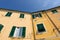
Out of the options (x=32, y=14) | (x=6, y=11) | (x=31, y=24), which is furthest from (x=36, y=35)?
(x=6, y=11)

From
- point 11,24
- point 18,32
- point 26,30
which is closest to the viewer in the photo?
point 18,32

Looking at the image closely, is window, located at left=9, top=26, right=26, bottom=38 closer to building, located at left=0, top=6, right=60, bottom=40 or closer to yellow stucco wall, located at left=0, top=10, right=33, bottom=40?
building, located at left=0, top=6, right=60, bottom=40

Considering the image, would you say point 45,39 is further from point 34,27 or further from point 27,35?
point 34,27

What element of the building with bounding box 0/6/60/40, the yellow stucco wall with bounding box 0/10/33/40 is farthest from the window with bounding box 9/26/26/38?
the yellow stucco wall with bounding box 0/10/33/40

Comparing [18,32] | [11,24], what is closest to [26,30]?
[18,32]

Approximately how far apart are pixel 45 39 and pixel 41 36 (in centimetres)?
89

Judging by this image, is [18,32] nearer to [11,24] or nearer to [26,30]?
[26,30]

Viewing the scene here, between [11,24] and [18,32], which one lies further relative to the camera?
[11,24]

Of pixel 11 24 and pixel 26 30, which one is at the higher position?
pixel 11 24

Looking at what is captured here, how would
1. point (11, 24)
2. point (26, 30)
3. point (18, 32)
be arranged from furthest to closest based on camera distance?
point (11, 24) → point (26, 30) → point (18, 32)

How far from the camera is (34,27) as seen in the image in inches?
546

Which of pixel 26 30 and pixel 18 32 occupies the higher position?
pixel 26 30

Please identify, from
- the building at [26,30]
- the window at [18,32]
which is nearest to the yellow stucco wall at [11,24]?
the building at [26,30]

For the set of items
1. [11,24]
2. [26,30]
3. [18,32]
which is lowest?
[18,32]
